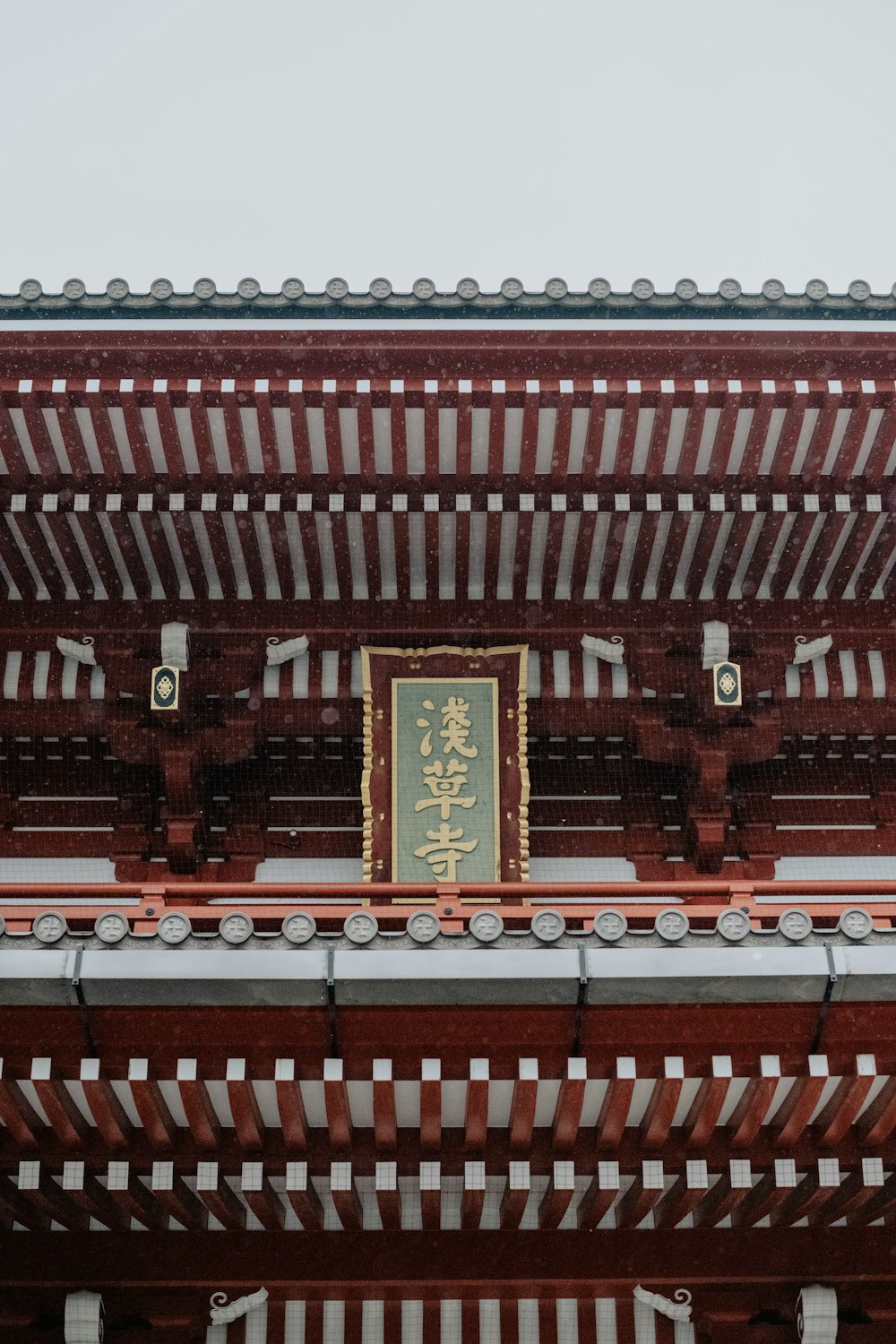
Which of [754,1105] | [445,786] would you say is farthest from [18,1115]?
[445,786]

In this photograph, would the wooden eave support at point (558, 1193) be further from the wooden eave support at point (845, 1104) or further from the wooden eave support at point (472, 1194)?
the wooden eave support at point (845, 1104)

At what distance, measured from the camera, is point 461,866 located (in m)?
10.4

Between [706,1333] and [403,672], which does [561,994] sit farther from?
[403,672]

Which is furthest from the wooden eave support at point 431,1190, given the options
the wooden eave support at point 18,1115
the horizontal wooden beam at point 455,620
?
the horizontal wooden beam at point 455,620

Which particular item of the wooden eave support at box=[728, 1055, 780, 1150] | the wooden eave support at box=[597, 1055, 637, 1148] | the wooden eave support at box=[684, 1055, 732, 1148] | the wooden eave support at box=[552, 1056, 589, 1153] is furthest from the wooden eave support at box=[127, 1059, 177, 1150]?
the wooden eave support at box=[728, 1055, 780, 1150]

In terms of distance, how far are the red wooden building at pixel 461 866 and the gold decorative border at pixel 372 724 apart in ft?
0.18

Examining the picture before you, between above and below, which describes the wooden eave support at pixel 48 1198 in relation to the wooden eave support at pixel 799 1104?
below

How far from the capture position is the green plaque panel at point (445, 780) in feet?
34.2

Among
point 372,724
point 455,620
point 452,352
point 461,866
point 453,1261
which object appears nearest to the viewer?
point 453,1261

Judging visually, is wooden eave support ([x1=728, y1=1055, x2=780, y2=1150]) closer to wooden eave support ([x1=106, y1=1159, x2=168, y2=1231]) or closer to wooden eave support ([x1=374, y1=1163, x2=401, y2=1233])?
wooden eave support ([x1=374, y1=1163, x2=401, y2=1233])

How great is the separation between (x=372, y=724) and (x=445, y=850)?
1073mm

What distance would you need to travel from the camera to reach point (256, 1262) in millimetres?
8430

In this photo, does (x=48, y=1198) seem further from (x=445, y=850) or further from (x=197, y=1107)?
(x=445, y=850)

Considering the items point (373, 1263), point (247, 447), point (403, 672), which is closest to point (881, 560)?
point (403, 672)
